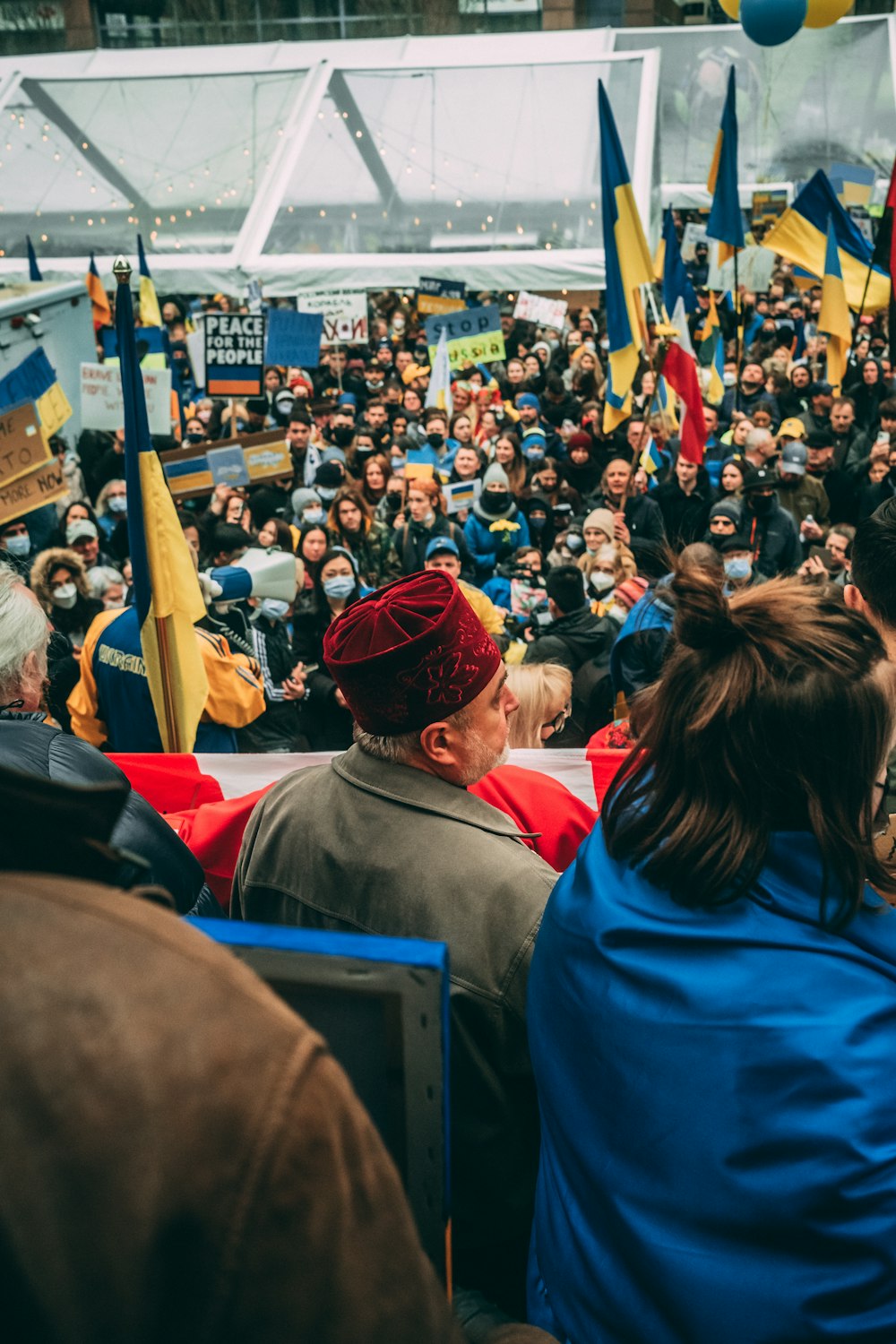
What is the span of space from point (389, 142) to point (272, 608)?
14524mm

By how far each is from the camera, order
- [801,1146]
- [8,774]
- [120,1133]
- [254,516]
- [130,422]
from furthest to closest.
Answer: [254,516]
[130,422]
[801,1146]
[8,774]
[120,1133]

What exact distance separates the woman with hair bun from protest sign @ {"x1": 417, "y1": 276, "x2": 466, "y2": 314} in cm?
1359

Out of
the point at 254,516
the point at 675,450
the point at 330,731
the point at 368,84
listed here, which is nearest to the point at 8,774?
the point at 330,731

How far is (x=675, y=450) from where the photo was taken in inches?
351

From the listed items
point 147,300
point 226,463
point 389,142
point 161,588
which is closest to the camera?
point 161,588

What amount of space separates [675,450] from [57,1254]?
879 centimetres

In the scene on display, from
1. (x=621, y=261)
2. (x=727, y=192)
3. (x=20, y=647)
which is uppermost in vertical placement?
(x=727, y=192)

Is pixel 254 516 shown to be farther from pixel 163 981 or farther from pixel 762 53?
pixel 762 53

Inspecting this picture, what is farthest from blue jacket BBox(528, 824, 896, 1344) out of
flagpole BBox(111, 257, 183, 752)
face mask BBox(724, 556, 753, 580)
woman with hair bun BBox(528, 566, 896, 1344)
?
face mask BBox(724, 556, 753, 580)

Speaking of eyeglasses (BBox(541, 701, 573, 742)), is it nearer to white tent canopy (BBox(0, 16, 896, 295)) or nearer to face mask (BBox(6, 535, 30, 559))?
face mask (BBox(6, 535, 30, 559))

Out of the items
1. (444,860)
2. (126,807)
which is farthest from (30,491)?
(444,860)

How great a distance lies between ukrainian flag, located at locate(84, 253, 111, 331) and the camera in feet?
43.9

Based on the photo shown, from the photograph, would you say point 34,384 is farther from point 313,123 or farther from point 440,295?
point 313,123

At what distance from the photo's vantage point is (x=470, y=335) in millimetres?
11133
